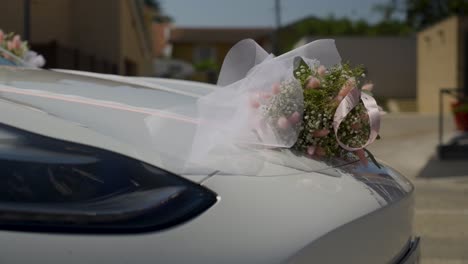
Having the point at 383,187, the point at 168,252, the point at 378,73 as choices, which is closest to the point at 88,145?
the point at 168,252

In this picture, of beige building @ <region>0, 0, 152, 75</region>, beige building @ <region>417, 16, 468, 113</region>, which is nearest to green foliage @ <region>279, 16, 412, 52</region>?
Answer: beige building @ <region>417, 16, 468, 113</region>

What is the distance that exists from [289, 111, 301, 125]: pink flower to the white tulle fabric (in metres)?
0.02

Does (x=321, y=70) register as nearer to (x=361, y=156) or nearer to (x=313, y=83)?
(x=313, y=83)

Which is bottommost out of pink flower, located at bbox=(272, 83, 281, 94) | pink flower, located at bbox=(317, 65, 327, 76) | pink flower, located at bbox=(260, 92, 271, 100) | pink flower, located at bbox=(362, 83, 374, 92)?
pink flower, located at bbox=(362, 83, 374, 92)

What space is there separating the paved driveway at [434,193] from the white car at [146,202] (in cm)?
313

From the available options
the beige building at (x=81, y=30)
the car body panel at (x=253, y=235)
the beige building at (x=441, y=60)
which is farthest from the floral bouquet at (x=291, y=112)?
the beige building at (x=441, y=60)

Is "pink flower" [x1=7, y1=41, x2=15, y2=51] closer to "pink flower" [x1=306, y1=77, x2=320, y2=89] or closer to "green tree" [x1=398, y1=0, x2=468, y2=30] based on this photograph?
"pink flower" [x1=306, y1=77, x2=320, y2=89]

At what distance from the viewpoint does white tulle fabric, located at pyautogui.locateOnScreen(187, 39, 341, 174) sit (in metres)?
2.13

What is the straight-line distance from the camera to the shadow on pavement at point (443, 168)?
392 inches

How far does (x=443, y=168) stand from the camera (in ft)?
34.9

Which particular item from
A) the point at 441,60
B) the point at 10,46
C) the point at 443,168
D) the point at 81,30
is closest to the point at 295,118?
the point at 10,46

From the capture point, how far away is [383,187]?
8.00 feet

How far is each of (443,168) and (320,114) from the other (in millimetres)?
8680

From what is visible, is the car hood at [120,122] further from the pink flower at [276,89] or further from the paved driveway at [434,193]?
the paved driveway at [434,193]
